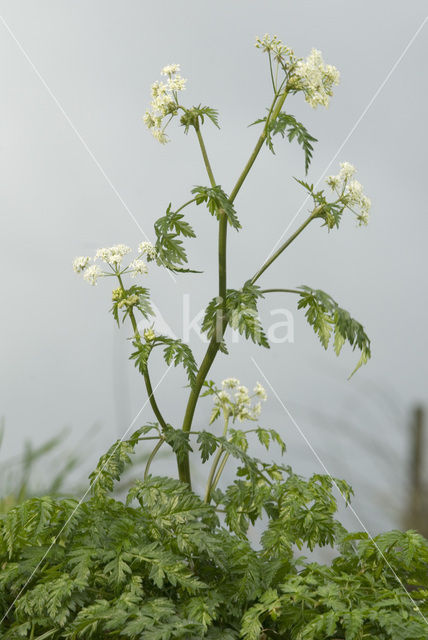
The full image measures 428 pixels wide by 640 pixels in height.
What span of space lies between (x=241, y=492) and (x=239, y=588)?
50 cm

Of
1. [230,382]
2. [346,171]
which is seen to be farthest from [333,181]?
[230,382]

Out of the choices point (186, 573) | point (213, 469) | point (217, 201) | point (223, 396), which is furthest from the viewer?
point (223, 396)

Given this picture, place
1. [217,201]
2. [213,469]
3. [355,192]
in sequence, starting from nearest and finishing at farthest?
1. [217,201]
2. [355,192]
3. [213,469]

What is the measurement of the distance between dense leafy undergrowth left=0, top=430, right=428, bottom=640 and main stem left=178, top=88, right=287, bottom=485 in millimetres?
146

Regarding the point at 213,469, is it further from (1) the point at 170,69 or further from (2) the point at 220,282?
(1) the point at 170,69

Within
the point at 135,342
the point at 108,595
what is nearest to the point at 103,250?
the point at 135,342

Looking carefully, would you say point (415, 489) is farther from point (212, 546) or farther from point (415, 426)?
point (212, 546)

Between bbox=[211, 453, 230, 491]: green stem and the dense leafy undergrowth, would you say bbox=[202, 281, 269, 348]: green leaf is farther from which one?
bbox=[211, 453, 230, 491]: green stem

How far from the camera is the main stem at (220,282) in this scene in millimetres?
2494

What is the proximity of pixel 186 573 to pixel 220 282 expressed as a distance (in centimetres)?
92

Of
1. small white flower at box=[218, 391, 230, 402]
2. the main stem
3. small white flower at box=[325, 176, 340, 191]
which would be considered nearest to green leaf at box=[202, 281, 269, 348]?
the main stem

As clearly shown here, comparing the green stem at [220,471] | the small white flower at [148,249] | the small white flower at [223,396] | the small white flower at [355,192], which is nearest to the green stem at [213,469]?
the green stem at [220,471]

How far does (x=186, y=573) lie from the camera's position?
221 cm

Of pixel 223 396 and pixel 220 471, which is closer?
pixel 220 471
